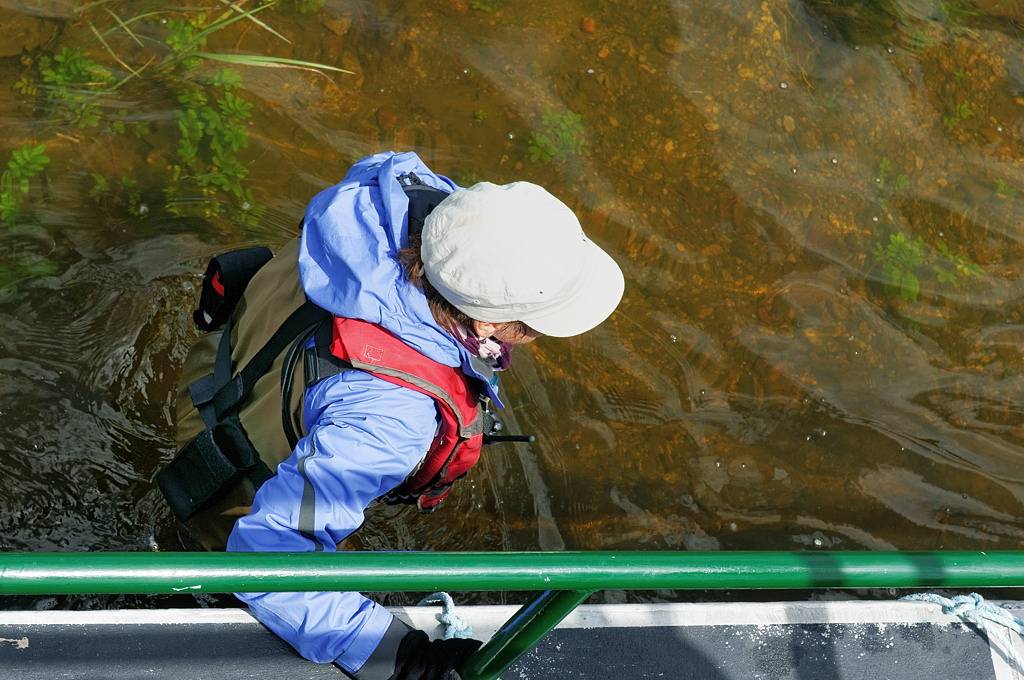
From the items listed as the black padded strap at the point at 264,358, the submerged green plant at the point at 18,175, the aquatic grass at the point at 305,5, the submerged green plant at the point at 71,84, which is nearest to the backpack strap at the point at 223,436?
the black padded strap at the point at 264,358

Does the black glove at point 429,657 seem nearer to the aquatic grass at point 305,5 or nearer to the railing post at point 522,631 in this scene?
the railing post at point 522,631

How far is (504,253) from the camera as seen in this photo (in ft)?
6.93

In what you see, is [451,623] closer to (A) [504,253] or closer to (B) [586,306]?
(B) [586,306]

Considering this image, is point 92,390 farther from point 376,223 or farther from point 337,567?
point 337,567

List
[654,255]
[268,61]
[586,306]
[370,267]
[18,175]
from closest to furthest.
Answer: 1. [370,267]
2. [586,306]
3. [18,175]
4. [268,61]
5. [654,255]

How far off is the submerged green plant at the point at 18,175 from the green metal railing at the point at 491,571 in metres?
3.06

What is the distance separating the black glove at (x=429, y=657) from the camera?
2502 millimetres

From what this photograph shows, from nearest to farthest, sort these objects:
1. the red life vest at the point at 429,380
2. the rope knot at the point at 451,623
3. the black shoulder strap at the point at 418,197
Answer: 1. the red life vest at the point at 429,380
2. the black shoulder strap at the point at 418,197
3. the rope knot at the point at 451,623

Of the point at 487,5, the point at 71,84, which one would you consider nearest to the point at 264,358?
the point at 71,84

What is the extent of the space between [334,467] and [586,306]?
0.73 meters

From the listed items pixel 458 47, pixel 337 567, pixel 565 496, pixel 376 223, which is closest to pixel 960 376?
pixel 565 496

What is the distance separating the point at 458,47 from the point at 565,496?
7.66 ft

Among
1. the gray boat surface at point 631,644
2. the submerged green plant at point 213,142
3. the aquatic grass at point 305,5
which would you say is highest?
the aquatic grass at point 305,5

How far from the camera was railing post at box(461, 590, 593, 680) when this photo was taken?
6.78 feet
